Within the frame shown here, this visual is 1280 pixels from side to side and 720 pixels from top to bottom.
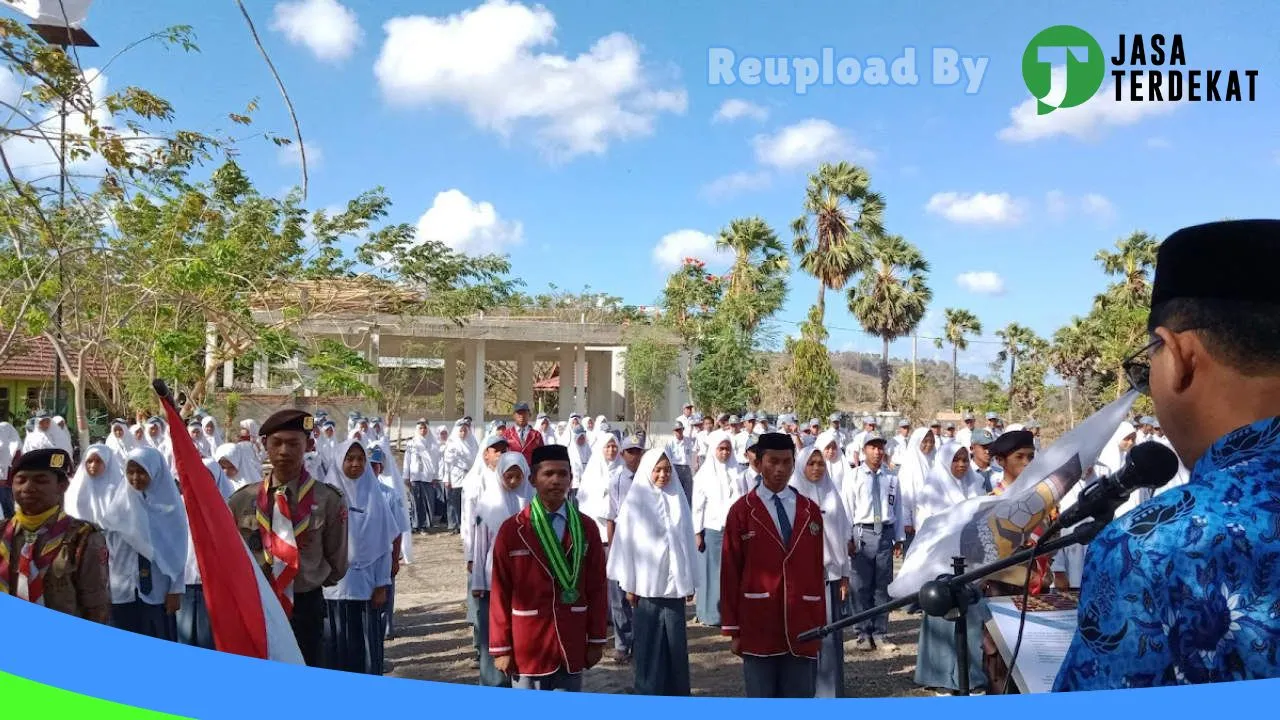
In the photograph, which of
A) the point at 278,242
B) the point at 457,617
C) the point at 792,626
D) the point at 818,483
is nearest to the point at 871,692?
the point at 818,483

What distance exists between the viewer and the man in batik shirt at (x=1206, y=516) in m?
1.04

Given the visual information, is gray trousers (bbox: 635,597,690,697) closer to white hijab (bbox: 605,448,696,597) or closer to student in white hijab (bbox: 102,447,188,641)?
white hijab (bbox: 605,448,696,597)

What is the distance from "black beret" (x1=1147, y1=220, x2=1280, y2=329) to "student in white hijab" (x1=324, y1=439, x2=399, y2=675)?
479 cm

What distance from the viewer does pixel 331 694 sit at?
143cm

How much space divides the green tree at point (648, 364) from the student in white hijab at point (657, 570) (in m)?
15.9

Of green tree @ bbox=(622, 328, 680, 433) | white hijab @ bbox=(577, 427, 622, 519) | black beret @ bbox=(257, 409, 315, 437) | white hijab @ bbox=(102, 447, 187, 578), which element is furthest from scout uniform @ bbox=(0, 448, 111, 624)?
green tree @ bbox=(622, 328, 680, 433)

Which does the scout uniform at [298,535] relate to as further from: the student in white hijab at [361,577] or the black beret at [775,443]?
the black beret at [775,443]

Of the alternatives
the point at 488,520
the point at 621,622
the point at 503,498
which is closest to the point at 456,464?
the point at 621,622

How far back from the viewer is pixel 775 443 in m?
4.65

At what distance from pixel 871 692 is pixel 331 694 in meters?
5.06

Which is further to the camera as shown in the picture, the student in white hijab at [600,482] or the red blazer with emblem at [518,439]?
the red blazer with emblem at [518,439]

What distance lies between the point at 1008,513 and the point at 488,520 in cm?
406

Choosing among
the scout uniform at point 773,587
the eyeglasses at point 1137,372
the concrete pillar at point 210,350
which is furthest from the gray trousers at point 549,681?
the concrete pillar at point 210,350

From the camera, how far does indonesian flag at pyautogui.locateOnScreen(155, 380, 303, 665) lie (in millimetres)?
1855
